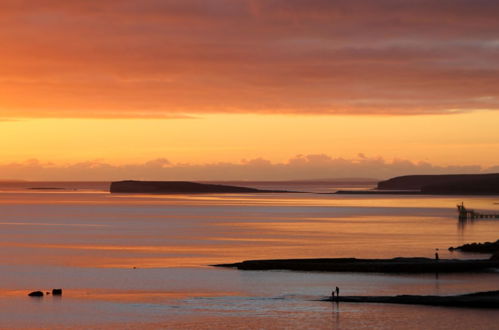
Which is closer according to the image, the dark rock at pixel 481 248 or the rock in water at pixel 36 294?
the rock in water at pixel 36 294

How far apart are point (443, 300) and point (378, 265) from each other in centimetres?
1288

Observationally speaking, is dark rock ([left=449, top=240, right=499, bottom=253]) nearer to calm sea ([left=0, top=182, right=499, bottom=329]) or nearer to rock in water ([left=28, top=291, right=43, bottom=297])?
calm sea ([left=0, top=182, right=499, bottom=329])

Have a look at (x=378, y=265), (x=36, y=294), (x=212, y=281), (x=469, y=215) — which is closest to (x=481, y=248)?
(x=378, y=265)

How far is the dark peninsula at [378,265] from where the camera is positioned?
58.9 metres

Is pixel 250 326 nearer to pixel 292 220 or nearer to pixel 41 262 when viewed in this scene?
pixel 41 262

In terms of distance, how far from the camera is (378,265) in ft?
194

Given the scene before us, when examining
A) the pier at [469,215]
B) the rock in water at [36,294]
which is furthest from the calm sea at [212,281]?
the pier at [469,215]

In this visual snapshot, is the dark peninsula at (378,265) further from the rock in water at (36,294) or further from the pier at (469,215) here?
the pier at (469,215)

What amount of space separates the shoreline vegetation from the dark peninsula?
11019 mm

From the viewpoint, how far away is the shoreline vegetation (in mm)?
45438

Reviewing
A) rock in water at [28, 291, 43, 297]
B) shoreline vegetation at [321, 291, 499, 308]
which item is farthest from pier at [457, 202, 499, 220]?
rock in water at [28, 291, 43, 297]

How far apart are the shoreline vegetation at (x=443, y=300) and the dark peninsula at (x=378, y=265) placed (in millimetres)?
11019

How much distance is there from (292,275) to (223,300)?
362 inches

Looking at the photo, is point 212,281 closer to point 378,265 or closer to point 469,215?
point 378,265
